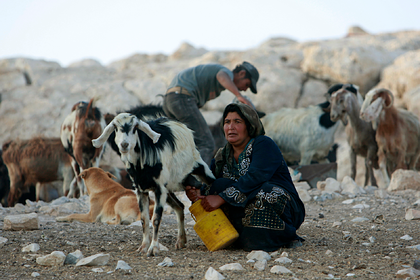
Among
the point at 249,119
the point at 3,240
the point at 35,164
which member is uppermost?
the point at 249,119

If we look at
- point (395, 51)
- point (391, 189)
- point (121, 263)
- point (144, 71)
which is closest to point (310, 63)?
point (395, 51)

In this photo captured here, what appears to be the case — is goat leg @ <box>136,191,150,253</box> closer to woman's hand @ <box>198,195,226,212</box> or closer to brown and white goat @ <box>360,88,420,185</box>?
woman's hand @ <box>198,195,226,212</box>

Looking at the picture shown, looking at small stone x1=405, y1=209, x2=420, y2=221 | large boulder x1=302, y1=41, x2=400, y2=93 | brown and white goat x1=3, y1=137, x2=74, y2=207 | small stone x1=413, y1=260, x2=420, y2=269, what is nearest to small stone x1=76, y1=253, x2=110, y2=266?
small stone x1=413, y1=260, x2=420, y2=269

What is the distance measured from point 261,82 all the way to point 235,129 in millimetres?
11485

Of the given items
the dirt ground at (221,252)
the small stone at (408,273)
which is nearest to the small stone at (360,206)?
the dirt ground at (221,252)

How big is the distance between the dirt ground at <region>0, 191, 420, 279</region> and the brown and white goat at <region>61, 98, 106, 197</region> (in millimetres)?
3129

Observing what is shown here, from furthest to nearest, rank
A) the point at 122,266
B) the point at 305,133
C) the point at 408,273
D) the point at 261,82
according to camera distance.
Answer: the point at 261,82
the point at 305,133
the point at 122,266
the point at 408,273

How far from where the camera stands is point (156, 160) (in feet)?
11.5

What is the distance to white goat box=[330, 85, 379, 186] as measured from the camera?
8461mm

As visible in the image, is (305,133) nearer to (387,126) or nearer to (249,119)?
(387,126)

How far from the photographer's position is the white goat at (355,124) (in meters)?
8.46

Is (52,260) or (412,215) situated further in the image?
(412,215)

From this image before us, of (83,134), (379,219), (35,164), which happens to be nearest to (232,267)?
(379,219)

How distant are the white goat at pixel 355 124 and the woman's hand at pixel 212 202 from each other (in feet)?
18.3
